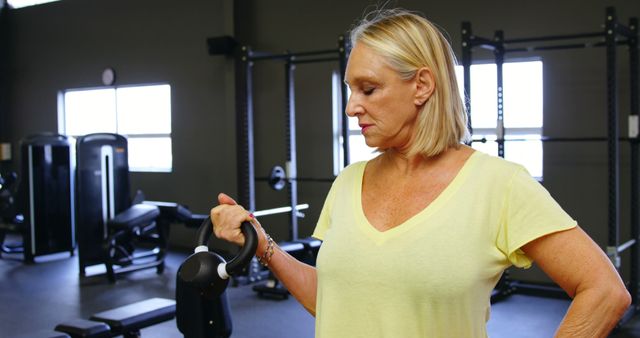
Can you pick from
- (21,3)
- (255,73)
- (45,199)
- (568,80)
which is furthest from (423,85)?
(21,3)

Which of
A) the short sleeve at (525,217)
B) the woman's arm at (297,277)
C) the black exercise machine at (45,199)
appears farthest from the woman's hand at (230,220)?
the black exercise machine at (45,199)

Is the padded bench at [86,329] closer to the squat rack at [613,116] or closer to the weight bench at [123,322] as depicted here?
the weight bench at [123,322]

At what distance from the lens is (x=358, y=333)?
103 cm

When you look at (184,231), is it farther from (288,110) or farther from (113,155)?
(288,110)

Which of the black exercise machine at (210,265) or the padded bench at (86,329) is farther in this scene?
the padded bench at (86,329)

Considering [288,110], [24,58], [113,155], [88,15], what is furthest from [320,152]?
[24,58]

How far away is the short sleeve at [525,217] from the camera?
36.4 inches

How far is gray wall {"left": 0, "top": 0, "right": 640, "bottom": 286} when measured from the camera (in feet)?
15.8

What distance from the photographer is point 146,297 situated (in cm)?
495

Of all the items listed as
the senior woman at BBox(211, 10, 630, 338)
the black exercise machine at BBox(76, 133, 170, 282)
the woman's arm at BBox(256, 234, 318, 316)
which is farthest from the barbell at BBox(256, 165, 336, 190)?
the senior woman at BBox(211, 10, 630, 338)

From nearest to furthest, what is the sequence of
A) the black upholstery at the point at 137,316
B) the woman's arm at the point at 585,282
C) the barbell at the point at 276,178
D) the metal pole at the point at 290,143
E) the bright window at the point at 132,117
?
the woman's arm at the point at 585,282
the black upholstery at the point at 137,316
the barbell at the point at 276,178
the metal pole at the point at 290,143
the bright window at the point at 132,117

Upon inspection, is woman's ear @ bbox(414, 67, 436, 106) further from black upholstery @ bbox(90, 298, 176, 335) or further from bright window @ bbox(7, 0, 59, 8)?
bright window @ bbox(7, 0, 59, 8)

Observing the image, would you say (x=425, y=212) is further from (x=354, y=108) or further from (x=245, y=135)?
(x=245, y=135)

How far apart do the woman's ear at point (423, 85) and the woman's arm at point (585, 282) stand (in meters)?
0.27
